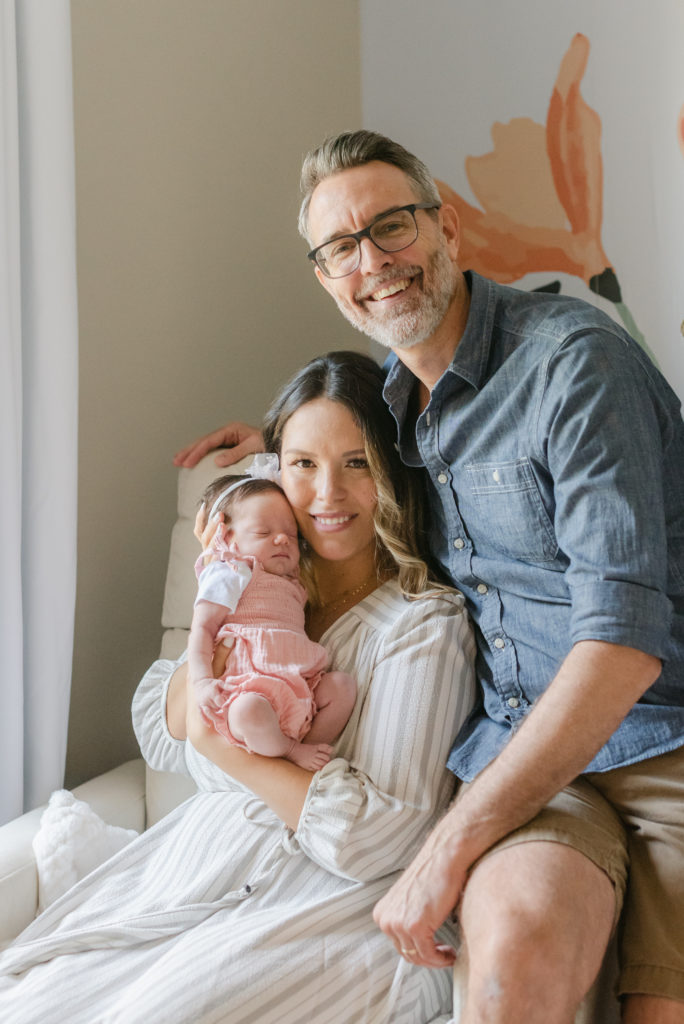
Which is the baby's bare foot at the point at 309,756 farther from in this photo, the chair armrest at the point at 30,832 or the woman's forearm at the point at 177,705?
the chair armrest at the point at 30,832

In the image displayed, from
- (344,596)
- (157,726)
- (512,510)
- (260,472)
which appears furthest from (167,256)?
(512,510)

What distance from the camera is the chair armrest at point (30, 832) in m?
1.50

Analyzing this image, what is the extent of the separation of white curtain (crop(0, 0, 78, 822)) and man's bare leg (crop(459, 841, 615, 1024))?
3.26 ft

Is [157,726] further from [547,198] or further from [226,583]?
[547,198]

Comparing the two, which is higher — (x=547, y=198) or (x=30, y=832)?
(x=547, y=198)

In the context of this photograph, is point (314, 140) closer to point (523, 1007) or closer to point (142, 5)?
point (142, 5)

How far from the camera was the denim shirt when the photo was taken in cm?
114

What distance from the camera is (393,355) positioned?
1.65 metres

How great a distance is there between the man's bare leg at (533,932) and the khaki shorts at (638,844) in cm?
3

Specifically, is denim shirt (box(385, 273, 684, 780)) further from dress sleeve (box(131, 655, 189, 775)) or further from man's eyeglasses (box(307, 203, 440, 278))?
dress sleeve (box(131, 655, 189, 775))

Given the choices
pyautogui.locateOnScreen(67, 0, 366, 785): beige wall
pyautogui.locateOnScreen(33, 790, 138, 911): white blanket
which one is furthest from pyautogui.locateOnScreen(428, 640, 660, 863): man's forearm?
pyautogui.locateOnScreen(67, 0, 366, 785): beige wall

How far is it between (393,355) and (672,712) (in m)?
0.77

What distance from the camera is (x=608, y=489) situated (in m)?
1.15

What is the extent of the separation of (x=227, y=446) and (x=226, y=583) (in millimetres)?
604
